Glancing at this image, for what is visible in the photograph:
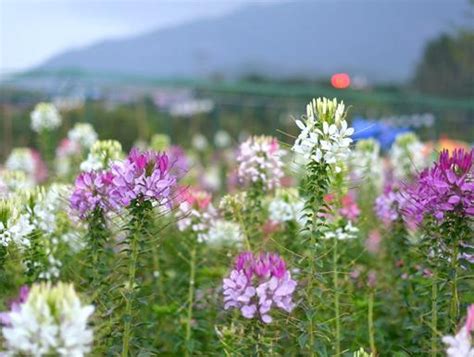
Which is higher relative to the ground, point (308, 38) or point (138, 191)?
point (308, 38)

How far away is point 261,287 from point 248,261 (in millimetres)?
115

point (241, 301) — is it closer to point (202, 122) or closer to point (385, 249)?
point (385, 249)

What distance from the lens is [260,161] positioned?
423cm

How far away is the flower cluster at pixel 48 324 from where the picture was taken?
2.01m

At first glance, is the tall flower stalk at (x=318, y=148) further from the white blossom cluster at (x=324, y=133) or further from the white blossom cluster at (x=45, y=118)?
the white blossom cluster at (x=45, y=118)

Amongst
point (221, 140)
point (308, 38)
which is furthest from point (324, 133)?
point (308, 38)

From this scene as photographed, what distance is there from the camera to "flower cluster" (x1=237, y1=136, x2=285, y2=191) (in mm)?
4246

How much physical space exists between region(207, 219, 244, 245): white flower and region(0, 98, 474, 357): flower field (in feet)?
0.04

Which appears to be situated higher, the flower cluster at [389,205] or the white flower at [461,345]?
the flower cluster at [389,205]

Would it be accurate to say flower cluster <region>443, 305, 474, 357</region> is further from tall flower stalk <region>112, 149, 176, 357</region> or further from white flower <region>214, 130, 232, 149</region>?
white flower <region>214, 130, 232, 149</region>

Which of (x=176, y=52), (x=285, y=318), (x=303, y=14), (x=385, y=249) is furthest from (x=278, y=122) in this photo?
(x=303, y=14)

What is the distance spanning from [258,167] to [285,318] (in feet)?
4.31

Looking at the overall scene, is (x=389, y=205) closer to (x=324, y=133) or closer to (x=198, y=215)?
(x=198, y=215)

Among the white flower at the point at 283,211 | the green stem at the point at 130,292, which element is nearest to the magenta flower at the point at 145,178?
the green stem at the point at 130,292
